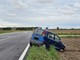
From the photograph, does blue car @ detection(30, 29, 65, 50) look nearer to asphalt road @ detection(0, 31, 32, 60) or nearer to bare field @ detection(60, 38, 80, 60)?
bare field @ detection(60, 38, 80, 60)

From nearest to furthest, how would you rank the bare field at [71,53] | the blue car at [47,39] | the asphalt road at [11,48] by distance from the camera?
the asphalt road at [11,48]
the bare field at [71,53]
the blue car at [47,39]

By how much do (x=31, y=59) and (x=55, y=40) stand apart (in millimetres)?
8606

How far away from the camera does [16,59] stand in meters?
15.5

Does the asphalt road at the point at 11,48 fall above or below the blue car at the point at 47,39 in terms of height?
below

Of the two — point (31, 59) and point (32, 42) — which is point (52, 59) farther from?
point (32, 42)

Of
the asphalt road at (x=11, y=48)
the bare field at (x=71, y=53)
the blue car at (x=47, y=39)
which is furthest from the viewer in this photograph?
the blue car at (x=47, y=39)

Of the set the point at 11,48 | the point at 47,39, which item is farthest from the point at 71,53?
the point at 11,48

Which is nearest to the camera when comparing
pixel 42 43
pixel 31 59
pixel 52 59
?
pixel 31 59

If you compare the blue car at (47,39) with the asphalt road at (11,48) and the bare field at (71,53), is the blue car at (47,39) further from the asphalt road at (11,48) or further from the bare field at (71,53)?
the asphalt road at (11,48)

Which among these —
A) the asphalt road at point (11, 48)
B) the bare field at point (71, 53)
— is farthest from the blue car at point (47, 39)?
the asphalt road at point (11, 48)

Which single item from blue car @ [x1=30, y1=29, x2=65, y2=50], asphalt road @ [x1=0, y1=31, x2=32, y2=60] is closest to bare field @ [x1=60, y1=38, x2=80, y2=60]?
blue car @ [x1=30, y1=29, x2=65, y2=50]

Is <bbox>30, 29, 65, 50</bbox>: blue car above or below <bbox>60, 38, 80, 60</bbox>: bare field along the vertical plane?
above

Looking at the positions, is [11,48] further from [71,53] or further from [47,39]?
[71,53]

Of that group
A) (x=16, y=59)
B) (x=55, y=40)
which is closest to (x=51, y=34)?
(x=55, y=40)
